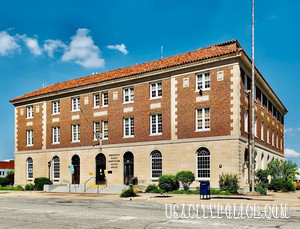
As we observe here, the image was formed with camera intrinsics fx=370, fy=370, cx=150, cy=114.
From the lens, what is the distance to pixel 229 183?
96.3 ft

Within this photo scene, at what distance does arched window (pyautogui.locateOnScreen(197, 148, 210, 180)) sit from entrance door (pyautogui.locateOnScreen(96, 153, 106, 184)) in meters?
11.5

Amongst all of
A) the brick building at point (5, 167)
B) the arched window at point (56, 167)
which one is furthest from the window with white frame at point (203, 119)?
the brick building at point (5, 167)

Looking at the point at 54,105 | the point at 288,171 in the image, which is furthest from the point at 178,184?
the point at 54,105

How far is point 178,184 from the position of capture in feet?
106

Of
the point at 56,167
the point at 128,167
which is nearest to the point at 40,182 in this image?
the point at 56,167

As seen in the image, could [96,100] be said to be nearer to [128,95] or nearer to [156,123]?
[128,95]

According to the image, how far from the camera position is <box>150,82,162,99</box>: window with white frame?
35625 millimetres

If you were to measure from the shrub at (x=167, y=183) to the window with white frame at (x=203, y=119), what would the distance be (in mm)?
4980

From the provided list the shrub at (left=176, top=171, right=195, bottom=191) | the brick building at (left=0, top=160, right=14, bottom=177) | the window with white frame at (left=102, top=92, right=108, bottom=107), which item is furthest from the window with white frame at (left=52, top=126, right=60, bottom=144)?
the brick building at (left=0, top=160, right=14, bottom=177)

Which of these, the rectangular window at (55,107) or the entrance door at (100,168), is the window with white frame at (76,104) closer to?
the rectangular window at (55,107)

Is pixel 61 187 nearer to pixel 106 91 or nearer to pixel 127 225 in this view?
pixel 106 91

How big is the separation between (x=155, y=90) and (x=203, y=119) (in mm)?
6119

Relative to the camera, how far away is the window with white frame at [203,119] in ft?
106

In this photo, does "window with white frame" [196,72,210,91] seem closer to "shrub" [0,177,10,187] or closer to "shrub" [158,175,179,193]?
"shrub" [158,175,179,193]
